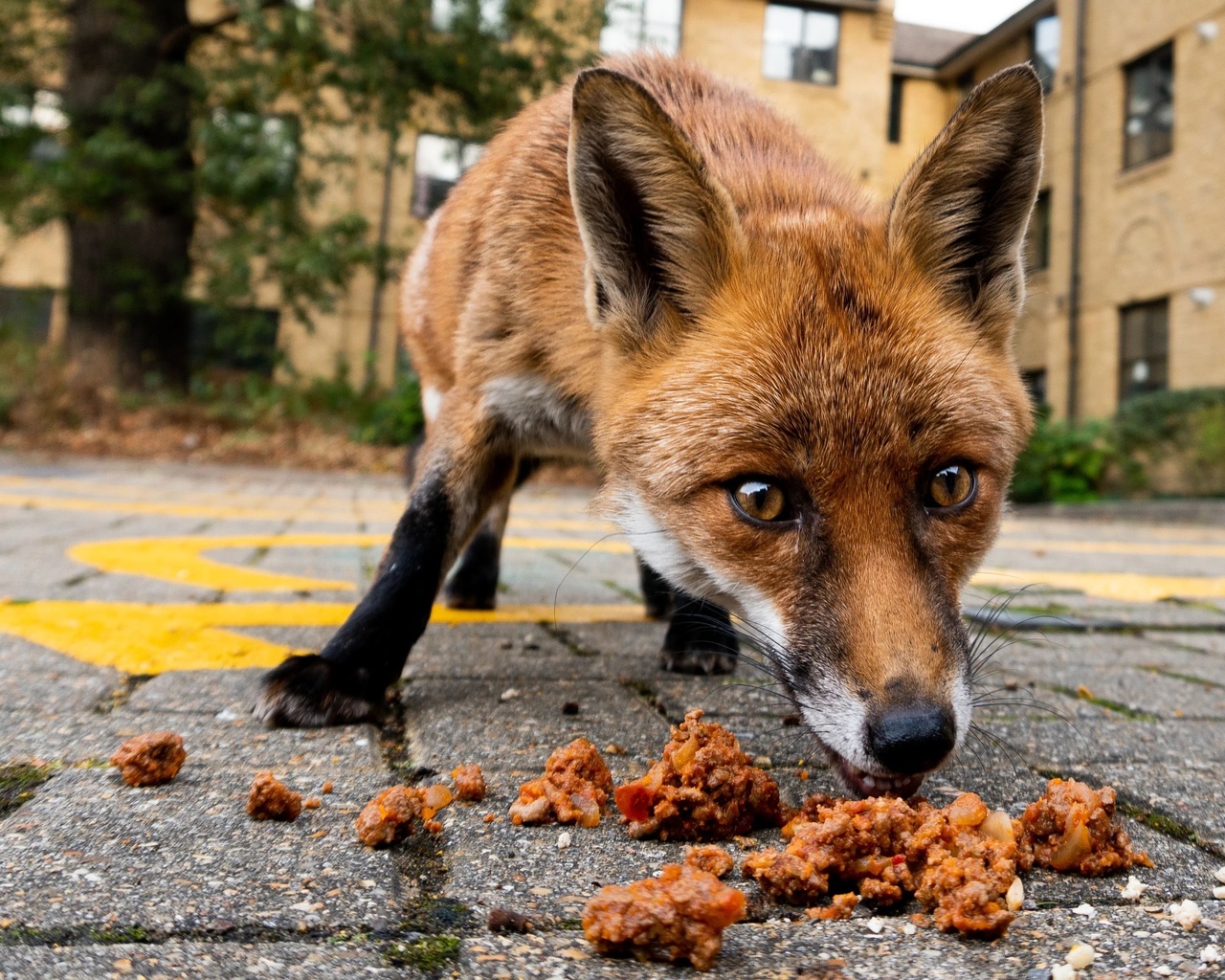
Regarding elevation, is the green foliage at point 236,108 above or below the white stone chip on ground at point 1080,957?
above

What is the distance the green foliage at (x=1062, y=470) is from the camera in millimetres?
16297

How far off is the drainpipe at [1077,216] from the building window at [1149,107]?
3.31 ft

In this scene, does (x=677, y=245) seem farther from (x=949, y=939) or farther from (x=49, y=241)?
(x=49, y=241)

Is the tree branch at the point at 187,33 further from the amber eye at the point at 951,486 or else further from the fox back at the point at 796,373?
the amber eye at the point at 951,486

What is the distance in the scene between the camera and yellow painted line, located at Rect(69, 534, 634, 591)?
4613 mm

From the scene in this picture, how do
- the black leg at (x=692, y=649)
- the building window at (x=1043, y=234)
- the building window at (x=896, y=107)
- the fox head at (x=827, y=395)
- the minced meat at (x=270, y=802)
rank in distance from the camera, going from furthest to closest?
the building window at (x=896, y=107) → the building window at (x=1043, y=234) → the black leg at (x=692, y=649) → the fox head at (x=827, y=395) → the minced meat at (x=270, y=802)

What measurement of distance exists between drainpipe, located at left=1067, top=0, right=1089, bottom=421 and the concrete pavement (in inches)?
719

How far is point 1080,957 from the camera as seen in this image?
1353mm

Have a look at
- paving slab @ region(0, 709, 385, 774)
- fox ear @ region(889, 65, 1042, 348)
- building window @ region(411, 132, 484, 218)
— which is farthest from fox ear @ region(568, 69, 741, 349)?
building window @ region(411, 132, 484, 218)

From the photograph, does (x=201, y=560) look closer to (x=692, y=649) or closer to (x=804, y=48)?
(x=692, y=649)

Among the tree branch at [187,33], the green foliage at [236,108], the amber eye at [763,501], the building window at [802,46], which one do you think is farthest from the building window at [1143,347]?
the amber eye at [763,501]

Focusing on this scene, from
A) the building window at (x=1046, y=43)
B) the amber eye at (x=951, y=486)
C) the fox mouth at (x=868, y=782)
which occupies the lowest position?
the fox mouth at (x=868, y=782)

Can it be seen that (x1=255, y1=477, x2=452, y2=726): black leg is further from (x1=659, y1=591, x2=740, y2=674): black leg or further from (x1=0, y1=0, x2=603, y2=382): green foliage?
(x1=0, y1=0, x2=603, y2=382): green foliage

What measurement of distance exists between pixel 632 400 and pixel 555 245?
0.63 metres
